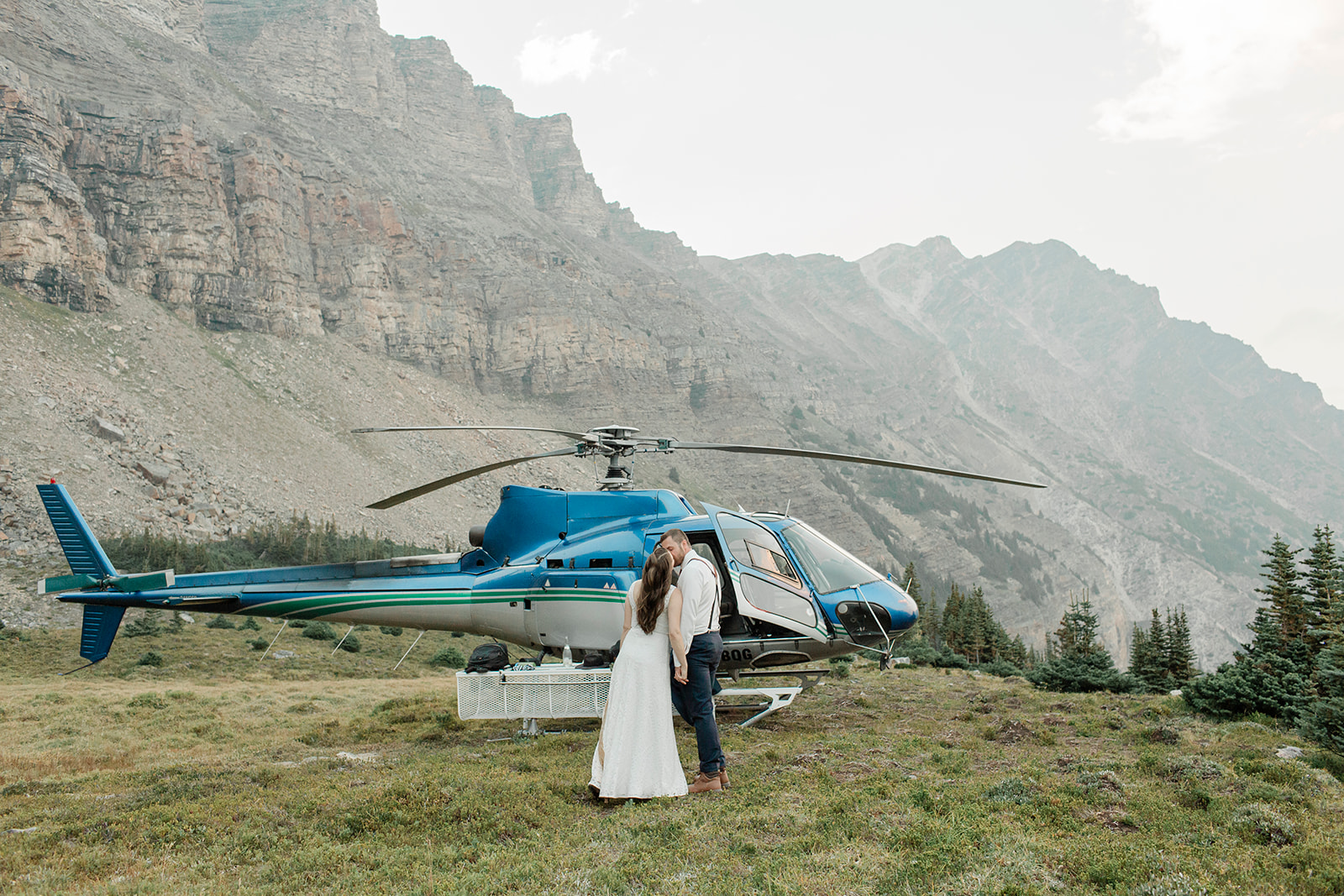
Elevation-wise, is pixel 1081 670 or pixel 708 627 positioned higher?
pixel 708 627

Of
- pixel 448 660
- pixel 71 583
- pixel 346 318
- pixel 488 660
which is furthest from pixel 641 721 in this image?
pixel 346 318

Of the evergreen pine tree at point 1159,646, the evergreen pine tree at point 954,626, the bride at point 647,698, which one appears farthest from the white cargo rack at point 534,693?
the evergreen pine tree at point 954,626

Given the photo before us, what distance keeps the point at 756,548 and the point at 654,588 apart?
3.53 metres

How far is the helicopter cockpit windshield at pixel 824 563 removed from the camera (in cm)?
895

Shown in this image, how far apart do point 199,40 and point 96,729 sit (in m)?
106

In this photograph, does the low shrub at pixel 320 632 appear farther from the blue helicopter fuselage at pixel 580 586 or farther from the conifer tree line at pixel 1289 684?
the conifer tree line at pixel 1289 684

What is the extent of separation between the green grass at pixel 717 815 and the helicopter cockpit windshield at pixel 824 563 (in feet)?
5.50

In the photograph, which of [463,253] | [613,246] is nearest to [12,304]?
[463,253]

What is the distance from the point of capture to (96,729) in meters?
11.0

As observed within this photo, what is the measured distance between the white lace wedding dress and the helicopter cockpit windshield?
3.74 meters

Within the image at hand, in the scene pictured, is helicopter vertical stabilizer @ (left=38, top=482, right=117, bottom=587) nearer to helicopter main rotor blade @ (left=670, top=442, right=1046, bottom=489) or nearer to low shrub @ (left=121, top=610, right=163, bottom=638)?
helicopter main rotor blade @ (left=670, top=442, right=1046, bottom=489)

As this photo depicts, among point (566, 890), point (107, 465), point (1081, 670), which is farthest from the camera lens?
point (107, 465)

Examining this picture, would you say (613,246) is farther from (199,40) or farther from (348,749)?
(348,749)

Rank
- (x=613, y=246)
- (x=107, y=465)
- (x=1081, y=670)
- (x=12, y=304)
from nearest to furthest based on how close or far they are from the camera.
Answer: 1. (x=1081, y=670)
2. (x=107, y=465)
3. (x=12, y=304)
4. (x=613, y=246)
